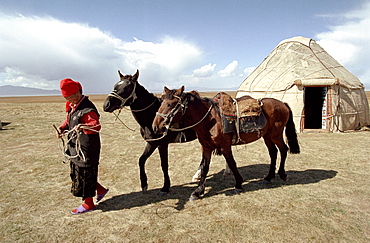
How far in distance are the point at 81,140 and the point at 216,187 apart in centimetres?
263

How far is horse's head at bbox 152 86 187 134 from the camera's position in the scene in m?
3.27

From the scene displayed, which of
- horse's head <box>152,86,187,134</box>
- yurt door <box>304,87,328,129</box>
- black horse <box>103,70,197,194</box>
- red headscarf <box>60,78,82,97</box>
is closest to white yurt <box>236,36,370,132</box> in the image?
yurt door <box>304,87,328,129</box>

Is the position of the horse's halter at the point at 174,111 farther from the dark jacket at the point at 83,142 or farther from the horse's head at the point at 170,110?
the dark jacket at the point at 83,142

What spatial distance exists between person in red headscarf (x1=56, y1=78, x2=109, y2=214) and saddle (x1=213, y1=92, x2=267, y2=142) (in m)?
2.09

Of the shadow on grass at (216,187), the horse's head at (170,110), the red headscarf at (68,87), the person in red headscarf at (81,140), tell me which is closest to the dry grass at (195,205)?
the shadow on grass at (216,187)

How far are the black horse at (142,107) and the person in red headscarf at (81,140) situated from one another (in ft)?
1.24

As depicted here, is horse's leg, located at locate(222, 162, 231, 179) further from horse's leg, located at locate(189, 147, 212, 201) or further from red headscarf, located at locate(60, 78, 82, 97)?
red headscarf, located at locate(60, 78, 82, 97)

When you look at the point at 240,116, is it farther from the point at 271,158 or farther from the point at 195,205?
the point at 195,205

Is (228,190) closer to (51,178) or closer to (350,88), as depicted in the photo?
(51,178)

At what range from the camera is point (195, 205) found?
140 inches

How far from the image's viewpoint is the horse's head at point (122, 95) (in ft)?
11.4

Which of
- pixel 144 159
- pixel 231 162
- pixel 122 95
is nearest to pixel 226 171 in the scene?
pixel 231 162

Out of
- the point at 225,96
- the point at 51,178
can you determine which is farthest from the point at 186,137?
the point at 51,178

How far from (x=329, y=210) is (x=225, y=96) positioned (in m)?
2.44
